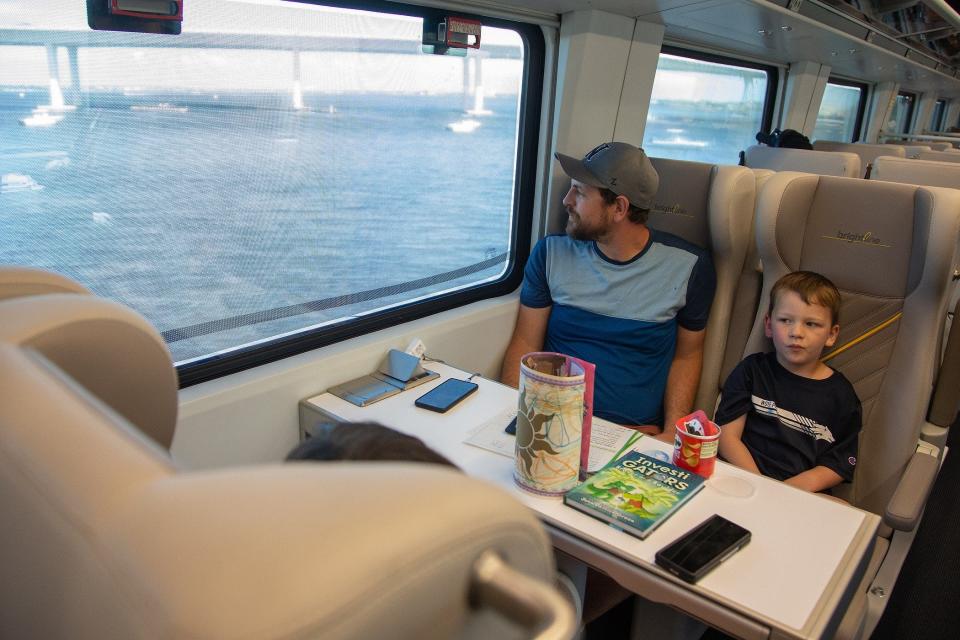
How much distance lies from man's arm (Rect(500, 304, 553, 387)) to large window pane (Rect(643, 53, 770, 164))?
5.31 feet

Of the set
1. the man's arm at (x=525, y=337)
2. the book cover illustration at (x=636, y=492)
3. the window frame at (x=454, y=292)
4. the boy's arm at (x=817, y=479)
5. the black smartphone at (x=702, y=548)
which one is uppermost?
the window frame at (x=454, y=292)

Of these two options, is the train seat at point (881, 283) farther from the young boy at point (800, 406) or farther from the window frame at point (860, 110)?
the window frame at point (860, 110)

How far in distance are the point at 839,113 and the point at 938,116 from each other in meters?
5.69

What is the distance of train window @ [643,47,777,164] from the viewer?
13.6 ft

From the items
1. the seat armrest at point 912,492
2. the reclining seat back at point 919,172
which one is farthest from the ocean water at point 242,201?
the reclining seat back at point 919,172

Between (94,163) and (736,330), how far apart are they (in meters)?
2.16

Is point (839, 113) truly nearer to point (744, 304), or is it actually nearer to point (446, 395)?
point (744, 304)

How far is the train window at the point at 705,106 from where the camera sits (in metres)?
4.14

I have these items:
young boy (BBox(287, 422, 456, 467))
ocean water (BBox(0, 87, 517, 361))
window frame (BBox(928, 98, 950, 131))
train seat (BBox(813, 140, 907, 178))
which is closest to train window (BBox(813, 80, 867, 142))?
train seat (BBox(813, 140, 907, 178))

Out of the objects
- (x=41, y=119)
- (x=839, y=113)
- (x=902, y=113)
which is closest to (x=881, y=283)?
(x=41, y=119)

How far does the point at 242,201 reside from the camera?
2.12m

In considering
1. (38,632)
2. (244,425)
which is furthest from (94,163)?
(38,632)

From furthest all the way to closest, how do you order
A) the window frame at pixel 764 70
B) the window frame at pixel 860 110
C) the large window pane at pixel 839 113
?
the window frame at pixel 860 110
the large window pane at pixel 839 113
the window frame at pixel 764 70

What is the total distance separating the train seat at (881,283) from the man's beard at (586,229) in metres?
0.56
